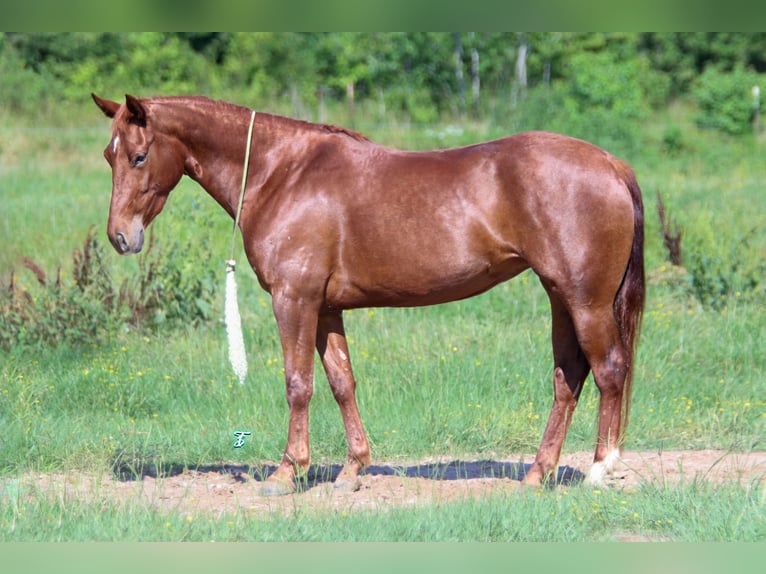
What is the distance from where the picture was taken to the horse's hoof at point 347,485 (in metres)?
5.67

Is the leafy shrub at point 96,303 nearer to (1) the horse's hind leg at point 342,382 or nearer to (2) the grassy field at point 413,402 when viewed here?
(2) the grassy field at point 413,402

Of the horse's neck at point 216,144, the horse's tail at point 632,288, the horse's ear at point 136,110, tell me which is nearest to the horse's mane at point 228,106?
the horse's neck at point 216,144

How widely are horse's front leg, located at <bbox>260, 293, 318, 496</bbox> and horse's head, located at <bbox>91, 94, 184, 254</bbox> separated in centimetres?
85

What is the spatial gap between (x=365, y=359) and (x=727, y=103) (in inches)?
550

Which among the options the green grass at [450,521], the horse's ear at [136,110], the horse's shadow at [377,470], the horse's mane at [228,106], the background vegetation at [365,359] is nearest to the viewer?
the green grass at [450,521]

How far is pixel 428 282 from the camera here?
5.37 m

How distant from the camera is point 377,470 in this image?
244 inches

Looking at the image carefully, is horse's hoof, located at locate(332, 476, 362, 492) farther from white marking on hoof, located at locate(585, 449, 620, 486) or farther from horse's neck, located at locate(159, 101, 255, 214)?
horse's neck, located at locate(159, 101, 255, 214)

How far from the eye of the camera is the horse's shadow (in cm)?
593

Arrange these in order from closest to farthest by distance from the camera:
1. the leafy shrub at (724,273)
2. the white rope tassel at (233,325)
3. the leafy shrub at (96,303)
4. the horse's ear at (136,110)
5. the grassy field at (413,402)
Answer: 1. the grassy field at (413,402)
2. the horse's ear at (136,110)
3. the white rope tassel at (233,325)
4. the leafy shrub at (96,303)
5. the leafy shrub at (724,273)

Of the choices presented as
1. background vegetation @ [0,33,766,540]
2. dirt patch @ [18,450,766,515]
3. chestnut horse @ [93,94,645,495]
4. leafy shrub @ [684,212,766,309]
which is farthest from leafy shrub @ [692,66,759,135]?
chestnut horse @ [93,94,645,495]

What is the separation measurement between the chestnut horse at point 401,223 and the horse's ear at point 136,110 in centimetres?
1

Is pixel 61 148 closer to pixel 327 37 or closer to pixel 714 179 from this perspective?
pixel 327 37

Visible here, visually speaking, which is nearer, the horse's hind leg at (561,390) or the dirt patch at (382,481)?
the dirt patch at (382,481)
